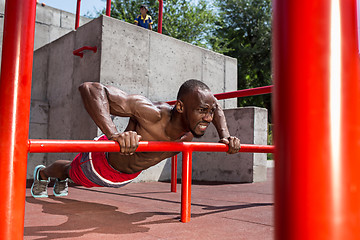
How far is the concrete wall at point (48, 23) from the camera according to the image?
736 cm

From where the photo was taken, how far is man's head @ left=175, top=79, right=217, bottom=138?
1.88 metres

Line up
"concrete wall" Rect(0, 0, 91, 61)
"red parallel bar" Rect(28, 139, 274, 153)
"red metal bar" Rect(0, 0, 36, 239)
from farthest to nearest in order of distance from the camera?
"concrete wall" Rect(0, 0, 91, 61), "red parallel bar" Rect(28, 139, 274, 153), "red metal bar" Rect(0, 0, 36, 239)

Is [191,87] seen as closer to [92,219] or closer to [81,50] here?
[92,219]

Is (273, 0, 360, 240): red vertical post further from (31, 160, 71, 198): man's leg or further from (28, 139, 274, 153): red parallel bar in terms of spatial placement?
(31, 160, 71, 198): man's leg

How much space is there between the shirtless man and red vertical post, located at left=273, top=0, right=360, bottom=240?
140 cm

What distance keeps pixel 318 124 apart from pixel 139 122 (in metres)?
1.87

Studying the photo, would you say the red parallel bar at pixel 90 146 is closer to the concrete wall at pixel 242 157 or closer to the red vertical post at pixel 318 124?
the red vertical post at pixel 318 124

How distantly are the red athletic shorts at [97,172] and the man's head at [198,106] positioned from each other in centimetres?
62

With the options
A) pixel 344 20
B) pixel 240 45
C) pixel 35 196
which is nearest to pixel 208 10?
pixel 240 45

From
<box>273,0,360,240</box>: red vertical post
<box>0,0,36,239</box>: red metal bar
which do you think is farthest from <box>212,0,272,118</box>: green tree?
<box>273,0,360,240</box>: red vertical post

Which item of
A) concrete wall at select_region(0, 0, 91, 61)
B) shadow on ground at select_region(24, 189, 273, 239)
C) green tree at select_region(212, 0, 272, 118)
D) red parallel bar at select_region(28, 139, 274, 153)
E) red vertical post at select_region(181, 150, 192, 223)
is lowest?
shadow on ground at select_region(24, 189, 273, 239)

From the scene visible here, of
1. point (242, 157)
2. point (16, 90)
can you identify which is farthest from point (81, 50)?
point (16, 90)

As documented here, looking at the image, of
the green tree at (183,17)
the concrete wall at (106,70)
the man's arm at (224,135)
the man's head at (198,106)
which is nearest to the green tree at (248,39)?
the green tree at (183,17)

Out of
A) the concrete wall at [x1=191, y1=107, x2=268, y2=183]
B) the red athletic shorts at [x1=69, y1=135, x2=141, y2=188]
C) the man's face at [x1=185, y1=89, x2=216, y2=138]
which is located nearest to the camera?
the man's face at [x1=185, y1=89, x2=216, y2=138]
